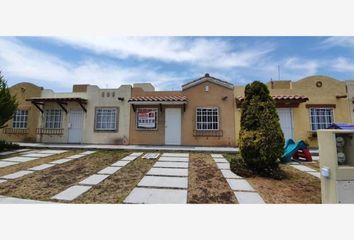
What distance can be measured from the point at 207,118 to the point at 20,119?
14.2 metres

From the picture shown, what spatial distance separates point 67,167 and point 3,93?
24.4 ft

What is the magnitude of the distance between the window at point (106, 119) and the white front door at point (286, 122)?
37.5ft

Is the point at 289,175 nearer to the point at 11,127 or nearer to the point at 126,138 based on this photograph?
the point at 126,138

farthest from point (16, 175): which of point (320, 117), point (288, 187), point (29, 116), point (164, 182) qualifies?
point (320, 117)

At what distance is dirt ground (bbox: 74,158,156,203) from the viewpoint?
4.24 metres

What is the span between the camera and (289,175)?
6.16m

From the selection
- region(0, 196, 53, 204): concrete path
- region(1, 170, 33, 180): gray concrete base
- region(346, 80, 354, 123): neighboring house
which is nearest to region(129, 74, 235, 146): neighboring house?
region(1, 170, 33, 180): gray concrete base

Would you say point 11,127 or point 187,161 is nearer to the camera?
point 187,161

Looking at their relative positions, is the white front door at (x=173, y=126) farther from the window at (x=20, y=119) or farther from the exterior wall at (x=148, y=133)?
the window at (x=20, y=119)

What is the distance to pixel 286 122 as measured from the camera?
12461mm

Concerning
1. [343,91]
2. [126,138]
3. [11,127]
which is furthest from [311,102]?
[11,127]

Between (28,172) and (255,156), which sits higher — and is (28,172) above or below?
below

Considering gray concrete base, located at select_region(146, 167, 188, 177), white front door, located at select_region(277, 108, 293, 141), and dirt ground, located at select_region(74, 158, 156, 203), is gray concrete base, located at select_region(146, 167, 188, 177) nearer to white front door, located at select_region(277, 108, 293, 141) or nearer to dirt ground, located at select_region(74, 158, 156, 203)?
dirt ground, located at select_region(74, 158, 156, 203)
